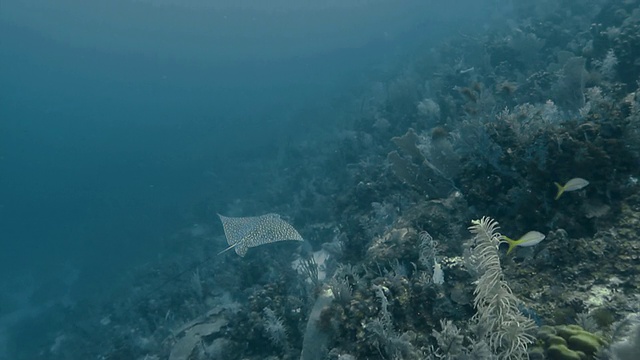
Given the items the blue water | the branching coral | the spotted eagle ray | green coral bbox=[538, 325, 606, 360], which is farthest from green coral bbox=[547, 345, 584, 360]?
the blue water

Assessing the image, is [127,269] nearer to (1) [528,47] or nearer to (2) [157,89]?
(1) [528,47]

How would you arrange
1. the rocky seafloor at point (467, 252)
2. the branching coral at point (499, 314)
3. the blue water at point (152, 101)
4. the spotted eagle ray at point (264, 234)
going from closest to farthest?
the branching coral at point (499, 314) < the rocky seafloor at point (467, 252) < the spotted eagle ray at point (264, 234) < the blue water at point (152, 101)

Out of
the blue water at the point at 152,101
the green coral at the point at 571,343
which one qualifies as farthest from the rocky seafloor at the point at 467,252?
the blue water at the point at 152,101

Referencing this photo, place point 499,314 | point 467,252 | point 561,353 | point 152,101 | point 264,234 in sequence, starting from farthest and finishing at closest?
point 152,101 → point 264,234 → point 467,252 → point 499,314 → point 561,353

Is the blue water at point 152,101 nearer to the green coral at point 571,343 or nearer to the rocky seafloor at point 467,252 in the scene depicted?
the rocky seafloor at point 467,252

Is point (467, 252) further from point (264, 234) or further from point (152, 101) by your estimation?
point (152, 101)

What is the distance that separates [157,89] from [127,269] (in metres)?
114

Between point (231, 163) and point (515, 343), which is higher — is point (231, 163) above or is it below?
below

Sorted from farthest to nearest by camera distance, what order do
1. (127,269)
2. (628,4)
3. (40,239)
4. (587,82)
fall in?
(40,239), (127,269), (628,4), (587,82)

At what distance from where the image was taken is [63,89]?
488 feet

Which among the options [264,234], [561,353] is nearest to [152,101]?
[264,234]

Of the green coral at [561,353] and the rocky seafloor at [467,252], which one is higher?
the green coral at [561,353]

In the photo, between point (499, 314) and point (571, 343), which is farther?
point (499, 314)

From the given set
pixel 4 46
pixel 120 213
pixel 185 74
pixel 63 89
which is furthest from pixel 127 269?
pixel 63 89
